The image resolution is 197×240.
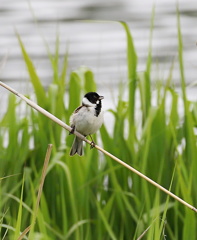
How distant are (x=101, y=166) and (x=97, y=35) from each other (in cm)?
611

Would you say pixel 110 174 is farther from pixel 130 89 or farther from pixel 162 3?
pixel 162 3

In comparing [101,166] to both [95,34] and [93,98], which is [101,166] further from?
[95,34]

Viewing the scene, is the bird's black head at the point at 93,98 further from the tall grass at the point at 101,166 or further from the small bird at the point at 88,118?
the tall grass at the point at 101,166

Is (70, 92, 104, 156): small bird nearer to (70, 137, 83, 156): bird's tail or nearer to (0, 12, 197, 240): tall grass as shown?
(70, 137, 83, 156): bird's tail

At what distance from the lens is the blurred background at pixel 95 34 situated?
339 inches

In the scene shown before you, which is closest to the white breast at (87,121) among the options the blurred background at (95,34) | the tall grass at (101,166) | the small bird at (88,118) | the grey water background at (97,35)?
the small bird at (88,118)

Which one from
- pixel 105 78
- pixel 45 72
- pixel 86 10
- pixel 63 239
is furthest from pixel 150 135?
pixel 86 10

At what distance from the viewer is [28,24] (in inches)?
418

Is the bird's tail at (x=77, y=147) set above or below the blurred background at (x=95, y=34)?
below

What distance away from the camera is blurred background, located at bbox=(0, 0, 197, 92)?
28.2ft

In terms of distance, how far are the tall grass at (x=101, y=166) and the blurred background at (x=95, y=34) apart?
3.33 meters

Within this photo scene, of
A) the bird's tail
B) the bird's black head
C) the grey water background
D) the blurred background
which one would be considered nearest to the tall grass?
the bird's tail

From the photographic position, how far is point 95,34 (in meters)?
10.4

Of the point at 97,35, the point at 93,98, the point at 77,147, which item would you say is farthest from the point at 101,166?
the point at 97,35
